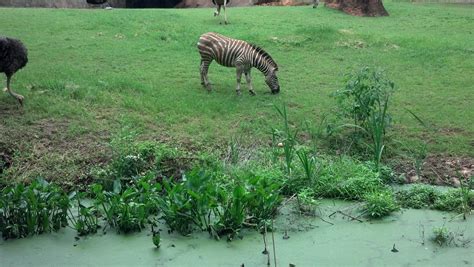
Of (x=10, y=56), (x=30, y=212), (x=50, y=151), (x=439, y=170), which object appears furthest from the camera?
(x=10, y=56)

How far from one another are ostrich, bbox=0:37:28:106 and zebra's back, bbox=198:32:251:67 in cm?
271

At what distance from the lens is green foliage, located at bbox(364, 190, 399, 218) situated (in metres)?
6.27

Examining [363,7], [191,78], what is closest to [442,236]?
[191,78]

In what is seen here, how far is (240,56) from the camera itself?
944 centimetres

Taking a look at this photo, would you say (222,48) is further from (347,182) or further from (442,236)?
(442,236)

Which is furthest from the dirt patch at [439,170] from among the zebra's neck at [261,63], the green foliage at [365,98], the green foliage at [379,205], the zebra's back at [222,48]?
the zebra's back at [222,48]

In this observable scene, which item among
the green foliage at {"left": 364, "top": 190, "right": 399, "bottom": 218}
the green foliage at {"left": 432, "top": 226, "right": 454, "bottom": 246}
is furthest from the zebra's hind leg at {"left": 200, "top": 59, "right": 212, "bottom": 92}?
the green foliage at {"left": 432, "top": 226, "right": 454, "bottom": 246}

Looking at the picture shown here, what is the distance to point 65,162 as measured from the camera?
7.39 metres

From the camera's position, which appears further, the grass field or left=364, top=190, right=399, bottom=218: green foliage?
the grass field

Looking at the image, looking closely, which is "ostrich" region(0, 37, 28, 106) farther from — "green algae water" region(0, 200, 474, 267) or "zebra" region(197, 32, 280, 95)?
"green algae water" region(0, 200, 474, 267)

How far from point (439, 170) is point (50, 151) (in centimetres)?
474

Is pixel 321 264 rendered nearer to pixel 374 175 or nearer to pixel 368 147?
pixel 374 175

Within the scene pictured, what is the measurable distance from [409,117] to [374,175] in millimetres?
2200

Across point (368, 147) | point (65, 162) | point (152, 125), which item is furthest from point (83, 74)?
point (368, 147)
